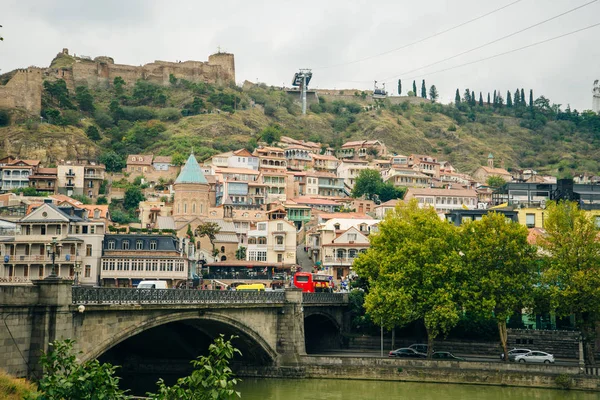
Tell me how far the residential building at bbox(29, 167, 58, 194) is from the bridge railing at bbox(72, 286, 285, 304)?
65.1 metres

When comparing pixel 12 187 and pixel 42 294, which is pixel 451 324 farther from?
pixel 12 187

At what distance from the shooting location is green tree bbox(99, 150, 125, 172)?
4737 inches

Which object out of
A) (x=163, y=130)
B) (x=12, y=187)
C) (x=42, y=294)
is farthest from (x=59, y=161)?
(x=42, y=294)

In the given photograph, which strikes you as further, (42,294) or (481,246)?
(481,246)

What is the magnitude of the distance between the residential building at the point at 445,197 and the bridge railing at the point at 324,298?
54.0 metres

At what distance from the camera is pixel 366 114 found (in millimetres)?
179625

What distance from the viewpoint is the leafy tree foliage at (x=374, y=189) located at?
118562 mm

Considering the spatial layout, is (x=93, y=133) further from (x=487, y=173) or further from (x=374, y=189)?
(x=487, y=173)

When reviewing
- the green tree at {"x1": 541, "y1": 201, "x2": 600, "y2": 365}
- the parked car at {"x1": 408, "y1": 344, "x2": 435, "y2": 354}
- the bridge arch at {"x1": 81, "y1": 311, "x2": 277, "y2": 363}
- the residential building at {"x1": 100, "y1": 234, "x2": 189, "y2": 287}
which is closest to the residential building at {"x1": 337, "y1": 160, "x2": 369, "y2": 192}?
the residential building at {"x1": 100, "y1": 234, "x2": 189, "y2": 287}

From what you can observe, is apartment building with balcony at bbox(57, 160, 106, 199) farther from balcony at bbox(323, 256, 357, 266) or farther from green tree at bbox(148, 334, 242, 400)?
green tree at bbox(148, 334, 242, 400)

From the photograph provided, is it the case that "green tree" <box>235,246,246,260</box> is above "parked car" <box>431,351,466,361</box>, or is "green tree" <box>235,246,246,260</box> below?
above

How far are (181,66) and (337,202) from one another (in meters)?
70.4

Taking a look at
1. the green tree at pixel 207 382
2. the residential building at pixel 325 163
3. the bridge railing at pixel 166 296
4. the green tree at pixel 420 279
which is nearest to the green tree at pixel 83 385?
the green tree at pixel 207 382

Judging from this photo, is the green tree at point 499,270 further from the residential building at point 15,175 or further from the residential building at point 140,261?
the residential building at point 15,175
